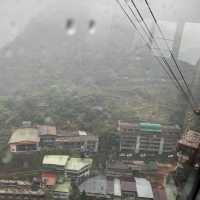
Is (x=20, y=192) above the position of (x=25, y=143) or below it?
below

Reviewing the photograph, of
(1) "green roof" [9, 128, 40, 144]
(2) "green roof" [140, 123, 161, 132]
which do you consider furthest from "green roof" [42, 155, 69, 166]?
(2) "green roof" [140, 123, 161, 132]

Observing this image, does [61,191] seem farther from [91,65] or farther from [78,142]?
[91,65]

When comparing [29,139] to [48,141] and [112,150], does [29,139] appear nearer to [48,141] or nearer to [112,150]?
[48,141]

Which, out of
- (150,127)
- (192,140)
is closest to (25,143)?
(150,127)

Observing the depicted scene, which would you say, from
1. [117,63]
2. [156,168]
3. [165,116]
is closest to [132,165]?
[156,168]

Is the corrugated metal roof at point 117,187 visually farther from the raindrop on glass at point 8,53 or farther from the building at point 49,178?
the raindrop on glass at point 8,53

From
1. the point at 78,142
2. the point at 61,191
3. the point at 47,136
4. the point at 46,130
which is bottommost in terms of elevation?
the point at 61,191

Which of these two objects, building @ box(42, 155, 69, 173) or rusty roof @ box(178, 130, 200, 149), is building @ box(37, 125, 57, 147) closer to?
building @ box(42, 155, 69, 173)
